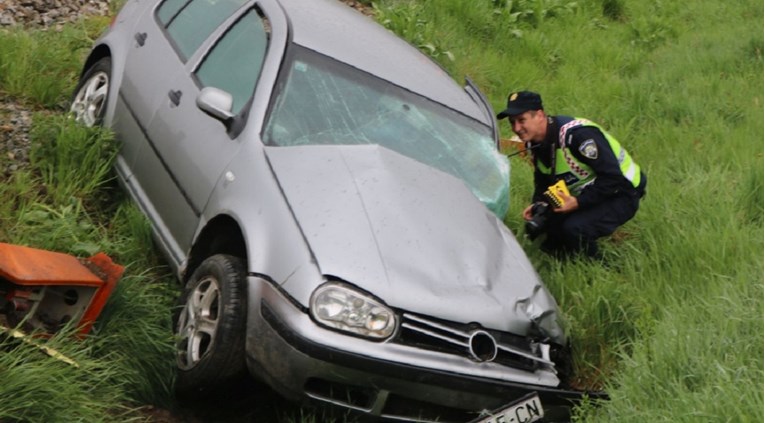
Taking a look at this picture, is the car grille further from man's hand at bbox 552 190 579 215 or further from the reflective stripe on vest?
the reflective stripe on vest

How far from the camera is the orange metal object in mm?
3951

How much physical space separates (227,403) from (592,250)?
87.2 inches

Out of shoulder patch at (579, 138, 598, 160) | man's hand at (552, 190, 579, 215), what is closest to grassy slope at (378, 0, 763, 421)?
man's hand at (552, 190, 579, 215)

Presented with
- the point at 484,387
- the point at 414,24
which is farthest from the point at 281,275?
the point at 414,24

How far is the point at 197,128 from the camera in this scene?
15.8 feet

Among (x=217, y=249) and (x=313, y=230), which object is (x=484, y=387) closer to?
(x=313, y=230)

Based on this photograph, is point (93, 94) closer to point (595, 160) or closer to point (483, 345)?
point (595, 160)

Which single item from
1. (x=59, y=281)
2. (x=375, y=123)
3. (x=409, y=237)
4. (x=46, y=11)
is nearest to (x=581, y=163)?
(x=375, y=123)

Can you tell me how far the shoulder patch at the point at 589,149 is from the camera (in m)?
5.29

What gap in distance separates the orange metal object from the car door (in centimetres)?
51

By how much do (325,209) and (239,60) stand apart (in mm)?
1313

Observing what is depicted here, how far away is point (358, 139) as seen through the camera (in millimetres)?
4723

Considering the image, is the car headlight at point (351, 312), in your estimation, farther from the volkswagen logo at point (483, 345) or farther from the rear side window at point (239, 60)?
the rear side window at point (239, 60)

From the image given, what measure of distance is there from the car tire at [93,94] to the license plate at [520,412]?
3084 millimetres
